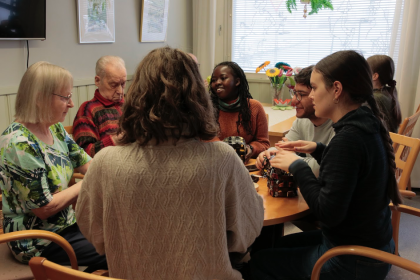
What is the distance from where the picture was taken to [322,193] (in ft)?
4.25

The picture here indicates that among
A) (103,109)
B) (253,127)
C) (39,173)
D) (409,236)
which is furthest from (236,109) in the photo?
(409,236)

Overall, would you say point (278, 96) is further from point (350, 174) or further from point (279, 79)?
point (350, 174)

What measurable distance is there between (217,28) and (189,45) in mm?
379

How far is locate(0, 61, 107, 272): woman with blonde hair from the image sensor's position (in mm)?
1437

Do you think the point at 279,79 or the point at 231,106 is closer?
the point at 231,106

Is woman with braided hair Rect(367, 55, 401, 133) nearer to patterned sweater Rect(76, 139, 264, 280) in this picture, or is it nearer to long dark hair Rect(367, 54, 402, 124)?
long dark hair Rect(367, 54, 402, 124)

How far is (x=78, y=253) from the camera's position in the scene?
1577mm

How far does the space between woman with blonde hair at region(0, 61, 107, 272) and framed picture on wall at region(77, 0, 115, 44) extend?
145cm

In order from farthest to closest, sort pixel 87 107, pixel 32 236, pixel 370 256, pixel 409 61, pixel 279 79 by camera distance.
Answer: pixel 279 79
pixel 409 61
pixel 87 107
pixel 32 236
pixel 370 256

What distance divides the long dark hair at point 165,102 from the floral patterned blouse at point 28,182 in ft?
1.98

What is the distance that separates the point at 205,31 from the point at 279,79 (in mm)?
1027

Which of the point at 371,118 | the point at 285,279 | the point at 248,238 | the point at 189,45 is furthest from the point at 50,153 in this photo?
the point at 189,45

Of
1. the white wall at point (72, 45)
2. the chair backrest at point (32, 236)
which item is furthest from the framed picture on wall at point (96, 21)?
the chair backrest at point (32, 236)

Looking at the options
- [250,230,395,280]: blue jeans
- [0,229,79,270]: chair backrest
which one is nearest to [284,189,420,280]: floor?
[250,230,395,280]: blue jeans
